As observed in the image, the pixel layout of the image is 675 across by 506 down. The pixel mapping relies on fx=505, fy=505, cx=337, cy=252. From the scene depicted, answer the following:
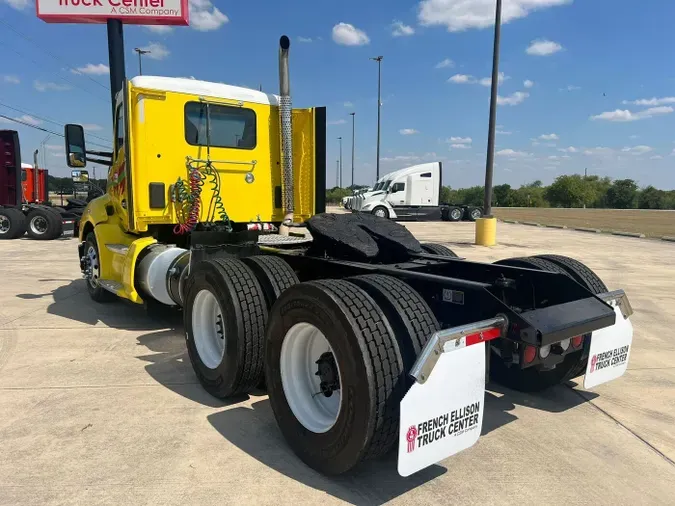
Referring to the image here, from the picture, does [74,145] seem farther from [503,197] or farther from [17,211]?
[503,197]

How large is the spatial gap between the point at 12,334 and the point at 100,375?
6.74 feet

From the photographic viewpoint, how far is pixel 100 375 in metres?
4.34

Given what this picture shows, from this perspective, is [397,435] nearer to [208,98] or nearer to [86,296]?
[208,98]

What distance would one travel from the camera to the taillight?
2854 millimetres

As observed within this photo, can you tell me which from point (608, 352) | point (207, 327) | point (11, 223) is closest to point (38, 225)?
point (11, 223)

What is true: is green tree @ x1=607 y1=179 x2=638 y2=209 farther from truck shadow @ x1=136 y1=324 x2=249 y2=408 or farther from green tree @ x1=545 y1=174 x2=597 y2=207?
truck shadow @ x1=136 y1=324 x2=249 y2=408

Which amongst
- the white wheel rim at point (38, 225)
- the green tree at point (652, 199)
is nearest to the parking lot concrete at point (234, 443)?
the white wheel rim at point (38, 225)

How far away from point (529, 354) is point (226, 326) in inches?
80.9

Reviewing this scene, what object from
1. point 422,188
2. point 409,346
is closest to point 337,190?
point 422,188

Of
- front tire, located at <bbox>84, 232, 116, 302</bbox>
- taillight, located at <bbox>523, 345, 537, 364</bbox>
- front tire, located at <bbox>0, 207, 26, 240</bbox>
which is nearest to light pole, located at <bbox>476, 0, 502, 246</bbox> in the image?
front tire, located at <bbox>84, 232, 116, 302</bbox>

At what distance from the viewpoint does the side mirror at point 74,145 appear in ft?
21.1

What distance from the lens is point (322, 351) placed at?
3.08 m

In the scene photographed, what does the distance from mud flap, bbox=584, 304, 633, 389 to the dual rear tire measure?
121 centimetres

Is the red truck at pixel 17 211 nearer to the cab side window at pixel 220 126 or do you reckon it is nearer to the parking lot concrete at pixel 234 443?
the cab side window at pixel 220 126
